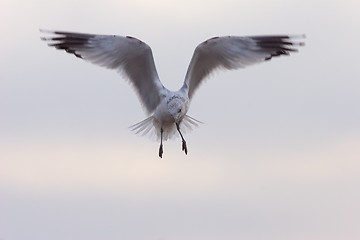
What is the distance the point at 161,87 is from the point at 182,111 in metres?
0.71

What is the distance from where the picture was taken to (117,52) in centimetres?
1407

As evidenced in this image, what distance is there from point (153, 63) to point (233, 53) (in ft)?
3.52

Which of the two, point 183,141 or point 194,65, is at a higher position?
point 194,65

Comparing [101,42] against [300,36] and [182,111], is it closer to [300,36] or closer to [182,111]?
[182,111]

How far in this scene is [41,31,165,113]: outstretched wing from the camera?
45.8 feet

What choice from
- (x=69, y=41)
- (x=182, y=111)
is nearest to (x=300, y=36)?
(x=182, y=111)

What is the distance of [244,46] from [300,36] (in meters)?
0.80

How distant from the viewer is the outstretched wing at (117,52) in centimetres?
1396

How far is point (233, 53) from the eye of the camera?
1431cm

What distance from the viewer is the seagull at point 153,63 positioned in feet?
45.7

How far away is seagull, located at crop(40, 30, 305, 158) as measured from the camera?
1392cm

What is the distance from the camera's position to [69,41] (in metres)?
14.0

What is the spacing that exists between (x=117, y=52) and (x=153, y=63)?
486 millimetres

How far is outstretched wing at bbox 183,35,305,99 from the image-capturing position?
1420cm
